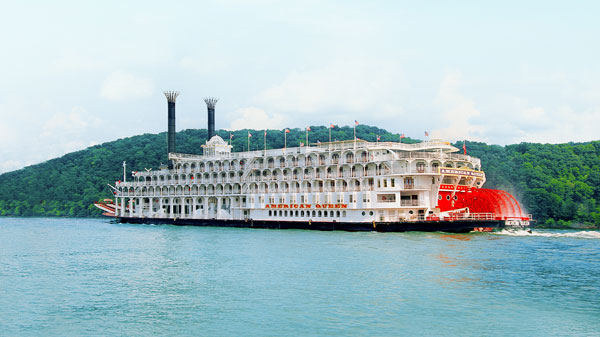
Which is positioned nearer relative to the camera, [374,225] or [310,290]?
[310,290]

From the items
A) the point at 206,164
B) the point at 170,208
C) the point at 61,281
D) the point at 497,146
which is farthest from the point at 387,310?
the point at 497,146

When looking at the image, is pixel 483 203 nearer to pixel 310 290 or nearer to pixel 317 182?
pixel 317 182

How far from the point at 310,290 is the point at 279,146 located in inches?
4383

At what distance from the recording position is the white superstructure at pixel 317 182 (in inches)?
2009

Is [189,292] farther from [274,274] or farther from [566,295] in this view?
[566,295]

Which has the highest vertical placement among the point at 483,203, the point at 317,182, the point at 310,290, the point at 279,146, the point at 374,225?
the point at 279,146

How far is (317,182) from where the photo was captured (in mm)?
58844

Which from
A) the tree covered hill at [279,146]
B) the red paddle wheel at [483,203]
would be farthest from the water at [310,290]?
the tree covered hill at [279,146]

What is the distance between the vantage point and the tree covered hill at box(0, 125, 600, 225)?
3118 inches

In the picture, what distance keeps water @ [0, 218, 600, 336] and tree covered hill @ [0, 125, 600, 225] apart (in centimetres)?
4148

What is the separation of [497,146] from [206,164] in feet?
198

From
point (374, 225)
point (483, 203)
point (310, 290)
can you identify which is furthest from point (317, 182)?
point (310, 290)

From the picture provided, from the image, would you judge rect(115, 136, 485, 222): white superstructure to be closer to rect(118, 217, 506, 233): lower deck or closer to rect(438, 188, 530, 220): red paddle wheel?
rect(118, 217, 506, 233): lower deck

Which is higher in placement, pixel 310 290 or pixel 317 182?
pixel 317 182
